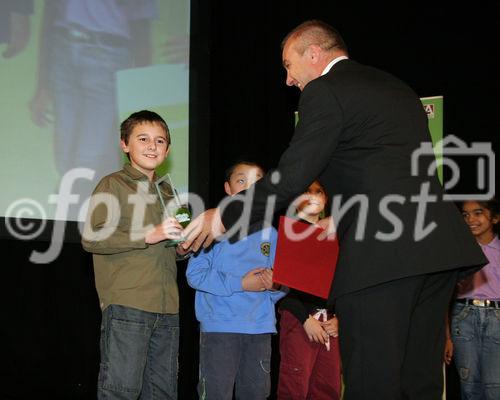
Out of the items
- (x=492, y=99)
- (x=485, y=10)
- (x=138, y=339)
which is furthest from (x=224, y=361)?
(x=485, y=10)

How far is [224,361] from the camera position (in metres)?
2.75

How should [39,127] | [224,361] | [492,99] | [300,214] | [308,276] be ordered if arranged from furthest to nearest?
[492,99], [39,127], [300,214], [224,361], [308,276]

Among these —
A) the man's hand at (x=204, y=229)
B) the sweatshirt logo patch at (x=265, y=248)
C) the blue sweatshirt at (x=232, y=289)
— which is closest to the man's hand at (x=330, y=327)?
the blue sweatshirt at (x=232, y=289)

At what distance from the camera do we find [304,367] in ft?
10.5

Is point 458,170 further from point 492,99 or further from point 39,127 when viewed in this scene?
point 39,127

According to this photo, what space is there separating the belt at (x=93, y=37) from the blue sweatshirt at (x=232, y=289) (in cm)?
178

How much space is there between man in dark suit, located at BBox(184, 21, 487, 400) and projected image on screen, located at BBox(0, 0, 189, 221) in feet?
6.88

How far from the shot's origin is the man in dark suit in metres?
1.77

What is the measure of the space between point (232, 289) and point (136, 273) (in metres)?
0.46

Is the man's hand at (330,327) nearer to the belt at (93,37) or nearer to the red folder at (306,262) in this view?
the red folder at (306,262)

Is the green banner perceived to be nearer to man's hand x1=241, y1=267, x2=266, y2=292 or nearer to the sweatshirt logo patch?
the sweatshirt logo patch

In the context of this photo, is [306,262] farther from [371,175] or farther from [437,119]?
[437,119]

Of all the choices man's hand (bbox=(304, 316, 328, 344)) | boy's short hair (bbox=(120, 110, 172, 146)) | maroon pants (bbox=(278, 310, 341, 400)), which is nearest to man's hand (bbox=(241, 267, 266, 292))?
man's hand (bbox=(304, 316, 328, 344))

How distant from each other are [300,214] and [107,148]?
4.37 feet
